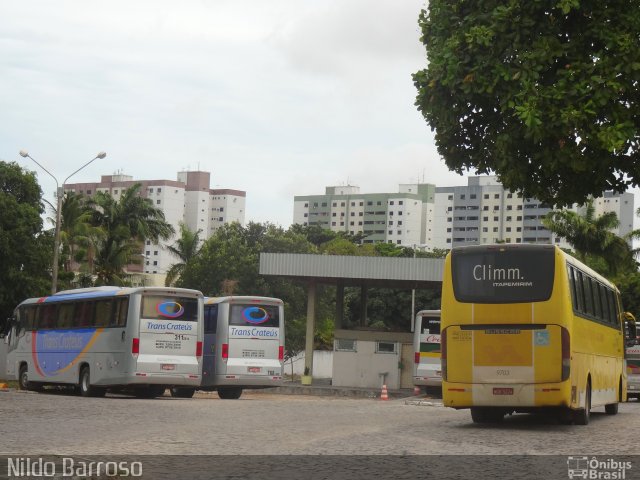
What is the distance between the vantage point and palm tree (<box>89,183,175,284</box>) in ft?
202

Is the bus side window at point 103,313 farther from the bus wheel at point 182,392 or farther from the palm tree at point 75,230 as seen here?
the palm tree at point 75,230

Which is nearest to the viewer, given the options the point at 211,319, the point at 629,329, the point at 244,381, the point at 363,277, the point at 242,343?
the point at 629,329

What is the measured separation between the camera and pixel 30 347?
3450 centimetres

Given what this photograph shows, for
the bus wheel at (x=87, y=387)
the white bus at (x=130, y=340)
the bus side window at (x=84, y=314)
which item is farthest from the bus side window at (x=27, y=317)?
the bus wheel at (x=87, y=387)

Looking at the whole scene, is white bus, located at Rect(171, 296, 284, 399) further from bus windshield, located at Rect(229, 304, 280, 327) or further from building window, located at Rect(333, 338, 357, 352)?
building window, located at Rect(333, 338, 357, 352)

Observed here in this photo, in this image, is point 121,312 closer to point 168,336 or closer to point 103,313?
point 103,313

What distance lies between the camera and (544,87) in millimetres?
13688

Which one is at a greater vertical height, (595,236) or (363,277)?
(595,236)

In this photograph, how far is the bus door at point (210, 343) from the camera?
33.1 metres

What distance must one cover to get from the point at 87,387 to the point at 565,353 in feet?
53.9

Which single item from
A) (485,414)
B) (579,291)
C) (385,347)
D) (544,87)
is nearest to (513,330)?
(579,291)

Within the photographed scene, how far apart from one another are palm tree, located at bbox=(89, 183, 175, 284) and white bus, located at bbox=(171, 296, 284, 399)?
88.7ft

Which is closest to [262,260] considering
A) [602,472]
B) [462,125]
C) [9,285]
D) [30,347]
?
[9,285]

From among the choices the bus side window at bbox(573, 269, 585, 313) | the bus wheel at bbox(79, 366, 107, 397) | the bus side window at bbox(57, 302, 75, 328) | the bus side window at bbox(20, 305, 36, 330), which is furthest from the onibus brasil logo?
the bus side window at bbox(20, 305, 36, 330)
